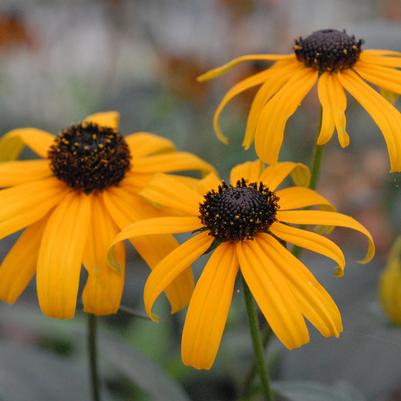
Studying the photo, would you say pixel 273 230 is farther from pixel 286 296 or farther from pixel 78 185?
pixel 78 185

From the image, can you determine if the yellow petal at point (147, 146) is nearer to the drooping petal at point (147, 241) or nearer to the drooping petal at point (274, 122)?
the drooping petal at point (147, 241)

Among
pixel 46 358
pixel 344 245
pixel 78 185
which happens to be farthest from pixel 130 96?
pixel 78 185

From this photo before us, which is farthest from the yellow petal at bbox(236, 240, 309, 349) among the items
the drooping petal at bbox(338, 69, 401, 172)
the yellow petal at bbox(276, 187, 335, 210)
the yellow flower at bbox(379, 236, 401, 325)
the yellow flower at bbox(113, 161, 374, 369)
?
the yellow flower at bbox(379, 236, 401, 325)

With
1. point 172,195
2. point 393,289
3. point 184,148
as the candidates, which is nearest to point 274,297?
point 172,195

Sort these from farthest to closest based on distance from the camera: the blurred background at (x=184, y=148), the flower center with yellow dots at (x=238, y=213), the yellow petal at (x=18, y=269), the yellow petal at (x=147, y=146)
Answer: the blurred background at (x=184, y=148)
the yellow petal at (x=147, y=146)
the yellow petal at (x=18, y=269)
the flower center with yellow dots at (x=238, y=213)

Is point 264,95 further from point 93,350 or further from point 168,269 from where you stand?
point 93,350

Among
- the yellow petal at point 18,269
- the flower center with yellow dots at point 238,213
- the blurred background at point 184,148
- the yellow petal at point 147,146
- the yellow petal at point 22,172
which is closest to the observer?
the flower center with yellow dots at point 238,213

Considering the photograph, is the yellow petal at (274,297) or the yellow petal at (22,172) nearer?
the yellow petal at (274,297)

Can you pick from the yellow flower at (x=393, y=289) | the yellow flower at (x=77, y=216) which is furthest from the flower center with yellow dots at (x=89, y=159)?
the yellow flower at (x=393, y=289)
